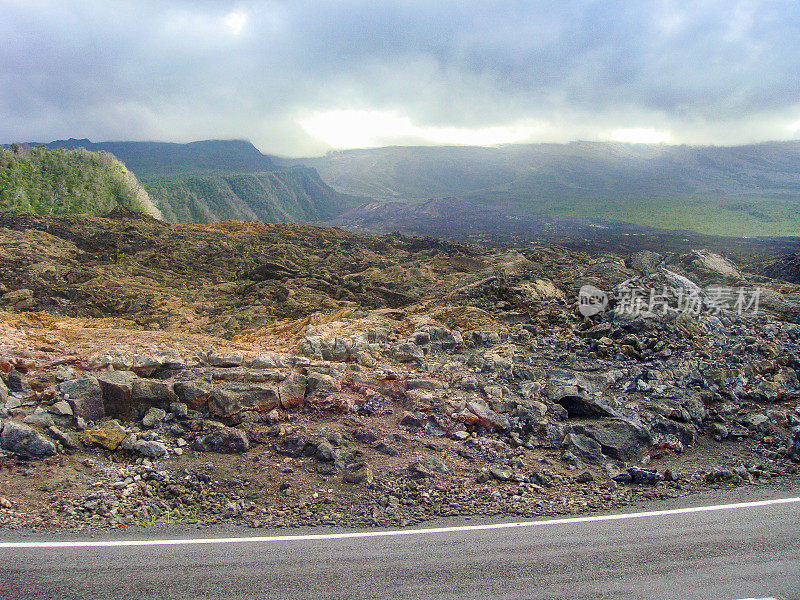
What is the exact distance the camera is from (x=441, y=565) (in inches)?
225

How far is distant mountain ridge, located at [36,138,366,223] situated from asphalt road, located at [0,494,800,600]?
83125 millimetres

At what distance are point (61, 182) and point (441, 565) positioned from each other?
58.3 meters

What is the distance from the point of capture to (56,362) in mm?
10055

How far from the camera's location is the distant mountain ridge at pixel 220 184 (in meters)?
88.8

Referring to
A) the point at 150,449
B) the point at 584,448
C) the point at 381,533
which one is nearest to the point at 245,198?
the point at 150,449

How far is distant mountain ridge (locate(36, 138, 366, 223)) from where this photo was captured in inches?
3494

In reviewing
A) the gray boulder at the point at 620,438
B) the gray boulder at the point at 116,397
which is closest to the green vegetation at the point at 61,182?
the gray boulder at the point at 116,397

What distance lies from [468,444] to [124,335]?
10.1 meters

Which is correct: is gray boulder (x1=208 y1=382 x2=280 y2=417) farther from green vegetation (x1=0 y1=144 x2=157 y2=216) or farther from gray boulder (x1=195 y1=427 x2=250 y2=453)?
green vegetation (x1=0 y1=144 x2=157 y2=216)

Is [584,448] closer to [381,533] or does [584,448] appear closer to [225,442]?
[381,533]

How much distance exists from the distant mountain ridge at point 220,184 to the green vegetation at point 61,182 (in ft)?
82.6

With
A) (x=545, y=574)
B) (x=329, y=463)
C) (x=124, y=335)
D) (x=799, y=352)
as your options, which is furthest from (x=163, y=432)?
(x=799, y=352)

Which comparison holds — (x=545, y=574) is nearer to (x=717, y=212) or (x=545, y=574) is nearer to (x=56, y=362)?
(x=56, y=362)

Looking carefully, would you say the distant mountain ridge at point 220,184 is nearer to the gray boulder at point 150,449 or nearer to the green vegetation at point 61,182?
the green vegetation at point 61,182
